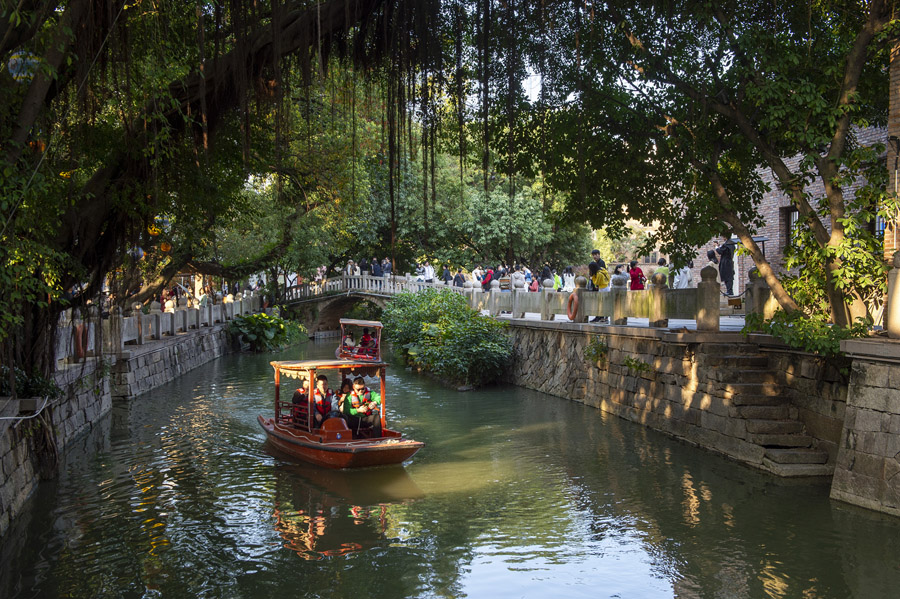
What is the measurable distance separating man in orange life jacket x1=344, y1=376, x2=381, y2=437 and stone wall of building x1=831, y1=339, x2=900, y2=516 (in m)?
6.78

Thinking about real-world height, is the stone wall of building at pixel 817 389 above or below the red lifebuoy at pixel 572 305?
below

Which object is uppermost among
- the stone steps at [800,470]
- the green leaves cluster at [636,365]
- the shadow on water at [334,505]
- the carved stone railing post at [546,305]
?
the carved stone railing post at [546,305]

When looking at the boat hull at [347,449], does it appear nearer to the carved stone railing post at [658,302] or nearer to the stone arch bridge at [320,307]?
the carved stone railing post at [658,302]

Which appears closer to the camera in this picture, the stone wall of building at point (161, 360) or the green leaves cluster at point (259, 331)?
the stone wall of building at point (161, 360)

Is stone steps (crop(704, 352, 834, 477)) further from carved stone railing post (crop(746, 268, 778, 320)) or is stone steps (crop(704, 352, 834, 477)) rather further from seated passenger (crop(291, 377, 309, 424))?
seated passenger (crop(291, 377, 309, 424))

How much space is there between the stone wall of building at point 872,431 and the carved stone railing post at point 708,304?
3.94m

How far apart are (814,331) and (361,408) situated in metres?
6.91

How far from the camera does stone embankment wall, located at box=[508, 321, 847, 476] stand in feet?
38.4

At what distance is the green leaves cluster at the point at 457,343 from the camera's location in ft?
71.9

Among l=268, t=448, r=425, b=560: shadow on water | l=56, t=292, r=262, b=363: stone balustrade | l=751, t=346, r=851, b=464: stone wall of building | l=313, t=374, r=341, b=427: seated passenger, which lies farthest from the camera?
l=56, t=292, r=262, b=363: stone balustrade

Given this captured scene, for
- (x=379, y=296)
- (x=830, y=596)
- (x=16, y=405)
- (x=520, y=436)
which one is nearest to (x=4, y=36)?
(x=16, y=405)

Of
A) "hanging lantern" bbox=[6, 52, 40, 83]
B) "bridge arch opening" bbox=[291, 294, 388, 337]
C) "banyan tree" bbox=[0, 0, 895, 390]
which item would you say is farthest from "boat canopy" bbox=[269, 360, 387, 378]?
"bridge arch opening" bbox=[291, 294, 388, 337]

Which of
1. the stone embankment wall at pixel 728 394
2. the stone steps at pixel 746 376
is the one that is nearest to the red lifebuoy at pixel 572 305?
the stone embankment wall at pixel 728 394

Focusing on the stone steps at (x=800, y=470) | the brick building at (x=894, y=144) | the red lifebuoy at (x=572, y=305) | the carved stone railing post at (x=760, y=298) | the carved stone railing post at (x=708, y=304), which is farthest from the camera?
the red lifebuoy at (x=572, y=305)
